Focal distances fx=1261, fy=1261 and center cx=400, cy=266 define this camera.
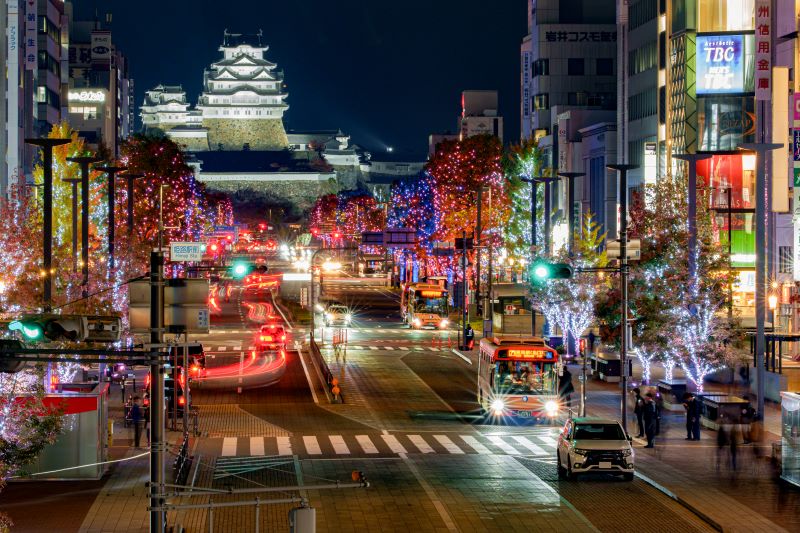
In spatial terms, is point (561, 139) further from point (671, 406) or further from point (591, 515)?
point (591, 515)

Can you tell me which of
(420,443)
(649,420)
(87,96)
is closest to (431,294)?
(420,443)

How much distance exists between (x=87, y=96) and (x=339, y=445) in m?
131

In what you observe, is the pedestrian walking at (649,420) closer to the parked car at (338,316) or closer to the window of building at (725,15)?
the window of building at (725,15)

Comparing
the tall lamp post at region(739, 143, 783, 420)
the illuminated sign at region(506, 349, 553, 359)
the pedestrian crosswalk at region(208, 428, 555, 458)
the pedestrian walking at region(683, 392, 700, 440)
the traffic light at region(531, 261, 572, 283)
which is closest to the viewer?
the pedestrian crosswalk at region(208, 428, 555, 458)

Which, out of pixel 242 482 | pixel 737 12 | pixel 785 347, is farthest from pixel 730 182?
pixel 242 482

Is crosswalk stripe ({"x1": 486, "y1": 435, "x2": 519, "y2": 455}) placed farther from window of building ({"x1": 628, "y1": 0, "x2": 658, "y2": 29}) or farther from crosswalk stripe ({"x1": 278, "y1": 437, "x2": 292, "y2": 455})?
window of building ({"x1": 628, "y1": 0, "x2": 658, "y2": 29})

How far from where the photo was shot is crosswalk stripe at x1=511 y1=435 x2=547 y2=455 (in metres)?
34.7

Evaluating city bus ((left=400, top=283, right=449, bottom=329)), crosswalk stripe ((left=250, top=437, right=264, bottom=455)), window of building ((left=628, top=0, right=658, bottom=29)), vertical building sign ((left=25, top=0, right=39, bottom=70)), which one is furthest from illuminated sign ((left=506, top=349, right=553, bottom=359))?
window of building ((left=628, top=0, right=658, bottom=29))

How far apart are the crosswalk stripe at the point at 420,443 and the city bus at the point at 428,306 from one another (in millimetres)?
43183

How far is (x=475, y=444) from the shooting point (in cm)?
3612

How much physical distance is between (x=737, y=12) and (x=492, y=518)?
192 ft

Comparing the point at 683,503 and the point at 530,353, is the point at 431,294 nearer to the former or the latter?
the point at 530,353

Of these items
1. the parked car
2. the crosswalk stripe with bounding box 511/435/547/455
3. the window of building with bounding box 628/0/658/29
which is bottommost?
the crosswalk stripe with bounding box 511/435/547/455

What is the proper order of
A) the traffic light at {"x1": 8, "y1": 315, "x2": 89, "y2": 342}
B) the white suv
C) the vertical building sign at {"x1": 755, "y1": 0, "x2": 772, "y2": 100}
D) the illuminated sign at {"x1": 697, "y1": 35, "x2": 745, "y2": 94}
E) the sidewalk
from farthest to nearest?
1. the illuminated sign at {"x1": 697, "y1": 35, "x2": 745, "y2": 94}
2. the vertical building sign at {"x1": 755, "y1": 0, "x2": 772, "y2": 100}
3. the white suv
4. the sidewalk
5. the traffic light at {"x1": 8, "y1": 315, "x2": 89, "y2": 342}
